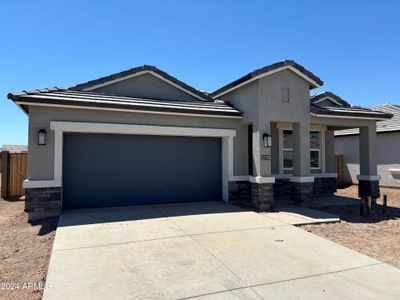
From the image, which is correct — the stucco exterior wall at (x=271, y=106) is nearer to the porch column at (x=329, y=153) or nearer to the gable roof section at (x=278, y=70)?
the gable roof section at (x=278, y=70)

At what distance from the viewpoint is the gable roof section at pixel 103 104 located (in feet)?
28.3

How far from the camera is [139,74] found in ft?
42.2

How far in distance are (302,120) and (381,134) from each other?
948cm

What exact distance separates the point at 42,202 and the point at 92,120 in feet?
9.28

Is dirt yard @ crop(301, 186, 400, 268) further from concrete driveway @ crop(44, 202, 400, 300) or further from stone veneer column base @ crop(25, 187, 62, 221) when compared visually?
stone veneer column base @ crop(25, 187, 62, 221)

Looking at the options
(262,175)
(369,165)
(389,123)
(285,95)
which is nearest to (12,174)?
(262,175)

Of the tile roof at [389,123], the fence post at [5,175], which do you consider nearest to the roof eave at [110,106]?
the fence post at [5,175]

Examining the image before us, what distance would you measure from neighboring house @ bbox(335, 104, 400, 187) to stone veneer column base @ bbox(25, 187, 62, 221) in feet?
54.8

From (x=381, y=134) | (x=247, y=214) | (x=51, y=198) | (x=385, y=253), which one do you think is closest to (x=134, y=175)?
(x=51, y=198)

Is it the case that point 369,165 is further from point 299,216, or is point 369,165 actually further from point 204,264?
point 204,264

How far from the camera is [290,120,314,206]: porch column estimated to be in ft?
35.2

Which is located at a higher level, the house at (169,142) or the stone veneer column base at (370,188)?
the house at (169,142)

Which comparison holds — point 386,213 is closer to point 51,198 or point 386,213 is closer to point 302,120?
point 302,120

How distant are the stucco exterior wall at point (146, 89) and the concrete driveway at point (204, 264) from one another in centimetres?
615
